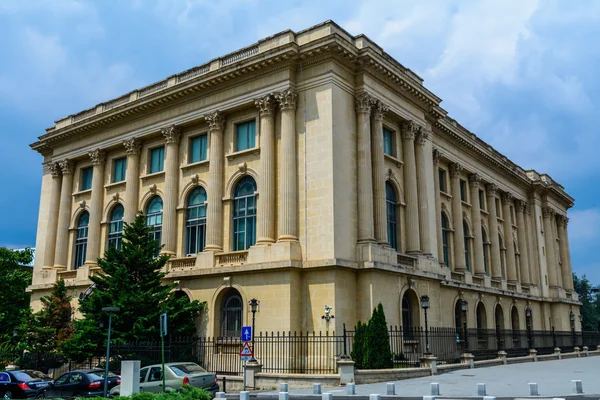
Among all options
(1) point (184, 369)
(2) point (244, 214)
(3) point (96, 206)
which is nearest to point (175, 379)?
(1) point (184, 369)

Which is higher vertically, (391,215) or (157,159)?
(157,159)

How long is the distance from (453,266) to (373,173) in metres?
14.4

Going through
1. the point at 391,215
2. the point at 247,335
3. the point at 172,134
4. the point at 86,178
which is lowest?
the point at 247,335

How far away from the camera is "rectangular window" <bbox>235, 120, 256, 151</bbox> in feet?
107

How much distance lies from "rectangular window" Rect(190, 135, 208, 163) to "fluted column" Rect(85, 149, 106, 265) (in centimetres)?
790

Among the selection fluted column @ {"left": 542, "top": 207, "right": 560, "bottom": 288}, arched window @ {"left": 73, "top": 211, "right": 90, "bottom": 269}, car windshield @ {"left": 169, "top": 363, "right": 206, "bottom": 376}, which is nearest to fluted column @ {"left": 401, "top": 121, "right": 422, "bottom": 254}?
car windshield @ {"left": 169, "top": 363, "right": 206, "bottom": 376}

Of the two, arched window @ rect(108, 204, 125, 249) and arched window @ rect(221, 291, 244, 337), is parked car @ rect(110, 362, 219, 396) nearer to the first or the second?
arched window @ rect(221, 291, 244, 337)

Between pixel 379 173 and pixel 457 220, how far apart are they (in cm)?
1432

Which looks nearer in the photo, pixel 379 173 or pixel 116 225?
pixel 379 173

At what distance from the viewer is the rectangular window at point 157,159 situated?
36.9 metres

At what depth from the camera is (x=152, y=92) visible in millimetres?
36906

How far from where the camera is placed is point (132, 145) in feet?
123

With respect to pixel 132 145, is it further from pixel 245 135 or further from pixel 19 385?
pixel 19 385

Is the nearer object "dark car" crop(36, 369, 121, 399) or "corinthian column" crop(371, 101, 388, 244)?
"dark car" crop(36, 369, 121, 399)
